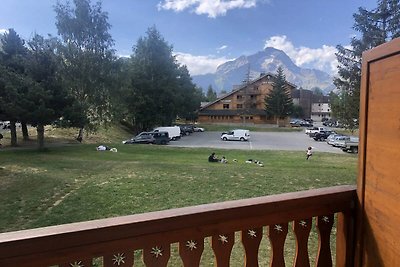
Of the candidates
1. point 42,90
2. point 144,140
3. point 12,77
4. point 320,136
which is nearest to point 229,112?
point 320,136

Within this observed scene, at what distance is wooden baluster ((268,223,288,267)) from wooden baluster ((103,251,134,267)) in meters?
0.65

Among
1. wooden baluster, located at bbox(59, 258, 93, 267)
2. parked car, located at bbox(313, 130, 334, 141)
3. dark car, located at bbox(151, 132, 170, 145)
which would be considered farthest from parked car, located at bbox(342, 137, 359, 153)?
wooden baluster, located at bbox(59, 258, 93, 267)

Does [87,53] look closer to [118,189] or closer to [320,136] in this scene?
[118,189]

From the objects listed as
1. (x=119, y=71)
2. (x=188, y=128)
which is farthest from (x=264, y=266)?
(x=188, y=128)

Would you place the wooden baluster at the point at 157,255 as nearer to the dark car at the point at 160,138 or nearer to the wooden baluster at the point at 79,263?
the wooden baluster at the point at 79,263

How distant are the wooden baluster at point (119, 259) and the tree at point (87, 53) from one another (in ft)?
66.0

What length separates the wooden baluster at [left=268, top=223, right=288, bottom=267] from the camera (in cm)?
146

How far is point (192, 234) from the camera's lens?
1255mm

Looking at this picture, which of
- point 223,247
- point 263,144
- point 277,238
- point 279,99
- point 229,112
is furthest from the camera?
point 229,112

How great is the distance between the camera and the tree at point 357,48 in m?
14.4

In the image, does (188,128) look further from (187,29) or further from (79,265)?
(79,265)

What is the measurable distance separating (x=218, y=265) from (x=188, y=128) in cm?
3644

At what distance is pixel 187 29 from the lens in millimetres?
22750

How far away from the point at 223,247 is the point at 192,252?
0.49ft
